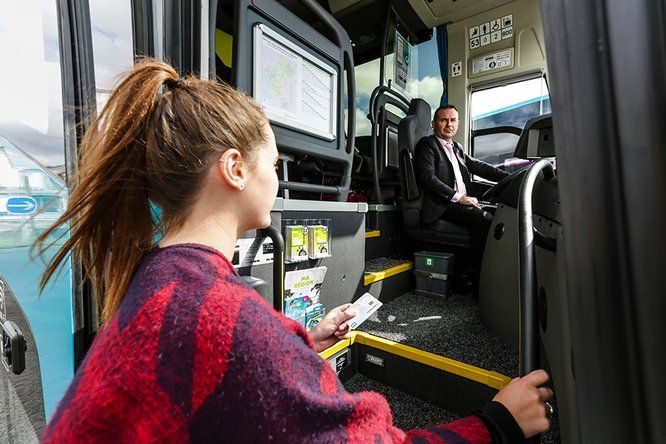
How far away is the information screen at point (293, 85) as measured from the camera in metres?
1.41

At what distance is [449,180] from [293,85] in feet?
5.28

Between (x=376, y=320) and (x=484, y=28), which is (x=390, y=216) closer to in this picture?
(x=376, y=320)

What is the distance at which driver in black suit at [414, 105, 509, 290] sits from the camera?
93.0 inches

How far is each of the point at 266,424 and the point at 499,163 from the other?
4182 millimetres

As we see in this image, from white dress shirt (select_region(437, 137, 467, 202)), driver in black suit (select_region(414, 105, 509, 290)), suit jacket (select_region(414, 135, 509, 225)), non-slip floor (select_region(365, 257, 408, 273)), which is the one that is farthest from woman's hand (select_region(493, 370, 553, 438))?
white dress shirt (select_region(437, 137, 467, 202))

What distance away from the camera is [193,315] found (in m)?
0.44

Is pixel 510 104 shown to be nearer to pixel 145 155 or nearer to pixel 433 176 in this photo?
pixel 433 176

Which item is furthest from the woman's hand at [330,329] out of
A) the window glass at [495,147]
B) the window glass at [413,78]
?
the window glass at [413,78]

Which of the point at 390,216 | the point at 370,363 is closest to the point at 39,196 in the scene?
the point at 370,363

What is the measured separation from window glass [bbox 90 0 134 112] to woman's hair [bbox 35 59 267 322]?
1.25ft

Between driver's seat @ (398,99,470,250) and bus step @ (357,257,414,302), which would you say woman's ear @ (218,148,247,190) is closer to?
bus step @ (357,257,414,302)

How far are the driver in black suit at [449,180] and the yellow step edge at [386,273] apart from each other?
43cm

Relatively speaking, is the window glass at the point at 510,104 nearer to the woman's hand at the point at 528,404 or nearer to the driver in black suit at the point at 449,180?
the driver in black suit at the point at 449,180

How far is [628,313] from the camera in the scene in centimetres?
38
